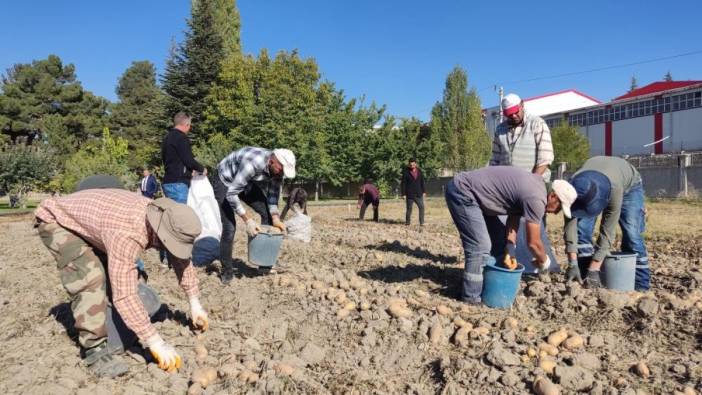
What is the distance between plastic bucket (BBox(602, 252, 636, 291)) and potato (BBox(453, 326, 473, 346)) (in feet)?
5.39

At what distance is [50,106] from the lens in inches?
1463

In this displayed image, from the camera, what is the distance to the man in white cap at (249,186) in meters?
4.15

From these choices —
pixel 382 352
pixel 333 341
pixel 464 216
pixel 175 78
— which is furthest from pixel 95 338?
pixel 175 78

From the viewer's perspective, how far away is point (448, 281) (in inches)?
183

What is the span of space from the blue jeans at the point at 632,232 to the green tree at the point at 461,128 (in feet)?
96.6

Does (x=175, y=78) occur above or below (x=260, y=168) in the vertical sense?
above

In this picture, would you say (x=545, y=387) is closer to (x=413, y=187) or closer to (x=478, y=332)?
(x=478, y=332)

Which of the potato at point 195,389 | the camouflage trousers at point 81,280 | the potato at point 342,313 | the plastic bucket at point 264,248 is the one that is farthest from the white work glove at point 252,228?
the potato at point 195,389

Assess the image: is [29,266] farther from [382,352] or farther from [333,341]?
[382,352]

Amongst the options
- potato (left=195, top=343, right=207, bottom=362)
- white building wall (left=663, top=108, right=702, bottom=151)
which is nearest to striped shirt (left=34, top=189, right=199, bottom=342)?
potato (left=195, top=343, right=207, bottom=362)

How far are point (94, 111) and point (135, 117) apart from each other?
117 inches

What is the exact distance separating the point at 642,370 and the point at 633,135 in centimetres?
3619

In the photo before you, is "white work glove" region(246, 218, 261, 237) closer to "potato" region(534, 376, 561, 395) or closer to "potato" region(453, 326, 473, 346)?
"potato" region(453, 326, 473, 346)

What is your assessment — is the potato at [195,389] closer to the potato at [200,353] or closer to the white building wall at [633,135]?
the potato at [200,353]
